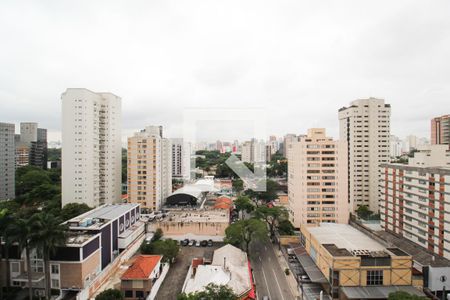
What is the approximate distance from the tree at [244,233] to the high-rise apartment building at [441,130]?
39.5m

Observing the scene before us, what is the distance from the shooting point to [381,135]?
2822 cm

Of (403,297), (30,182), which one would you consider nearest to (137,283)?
(403,297)

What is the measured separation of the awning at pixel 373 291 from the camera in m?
11.7

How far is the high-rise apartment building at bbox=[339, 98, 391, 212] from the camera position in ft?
92.4

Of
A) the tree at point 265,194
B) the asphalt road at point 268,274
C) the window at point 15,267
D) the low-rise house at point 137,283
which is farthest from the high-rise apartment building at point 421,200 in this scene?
the window at point 15,267

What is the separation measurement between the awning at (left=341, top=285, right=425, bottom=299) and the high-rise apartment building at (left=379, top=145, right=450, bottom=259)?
13.0ft

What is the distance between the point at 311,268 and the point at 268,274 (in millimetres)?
2474

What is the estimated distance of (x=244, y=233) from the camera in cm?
1764

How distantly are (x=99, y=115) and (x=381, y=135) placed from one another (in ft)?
101

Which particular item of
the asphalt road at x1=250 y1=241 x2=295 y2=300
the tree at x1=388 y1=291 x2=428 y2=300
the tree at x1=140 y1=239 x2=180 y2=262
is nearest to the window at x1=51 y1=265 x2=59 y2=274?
the tree at x1=140 y1=239 x2=180 y2=262

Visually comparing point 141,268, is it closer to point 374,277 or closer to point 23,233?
point 23,233

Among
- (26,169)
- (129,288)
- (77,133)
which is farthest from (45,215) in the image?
(26,169)

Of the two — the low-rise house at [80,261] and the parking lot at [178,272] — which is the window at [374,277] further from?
the low-rise house at [80,261]

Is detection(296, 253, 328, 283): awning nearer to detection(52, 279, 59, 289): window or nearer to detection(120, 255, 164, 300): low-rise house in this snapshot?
detection(120, 255, 164, 300): low-rise house
